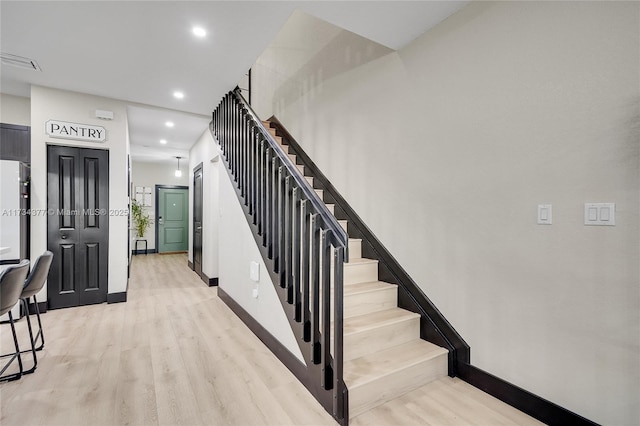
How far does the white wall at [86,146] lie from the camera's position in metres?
3.63

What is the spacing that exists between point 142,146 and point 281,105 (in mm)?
3931

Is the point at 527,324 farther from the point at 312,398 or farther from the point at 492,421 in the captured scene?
the point at 312,398

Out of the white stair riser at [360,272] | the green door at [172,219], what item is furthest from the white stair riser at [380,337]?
the green door at [172,219]

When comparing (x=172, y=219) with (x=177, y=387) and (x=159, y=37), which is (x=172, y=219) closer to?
(x=159, y=37)

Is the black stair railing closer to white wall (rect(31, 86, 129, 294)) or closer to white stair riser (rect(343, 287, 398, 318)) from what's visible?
white stair riser (rect(343, 287, 398, 318))

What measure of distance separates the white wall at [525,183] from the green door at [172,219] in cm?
812

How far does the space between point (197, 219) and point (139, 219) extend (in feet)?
12.1

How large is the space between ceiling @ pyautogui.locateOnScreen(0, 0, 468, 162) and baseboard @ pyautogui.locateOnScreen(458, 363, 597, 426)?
2.60 metres

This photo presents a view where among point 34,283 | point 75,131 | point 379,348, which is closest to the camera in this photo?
point 379,348

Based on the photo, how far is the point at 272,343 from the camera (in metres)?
2.61

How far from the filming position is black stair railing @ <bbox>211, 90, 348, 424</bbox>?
1749mm

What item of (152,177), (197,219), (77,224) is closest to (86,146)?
(77,224)

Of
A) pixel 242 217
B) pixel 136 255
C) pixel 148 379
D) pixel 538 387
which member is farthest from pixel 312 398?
pixel 136 255

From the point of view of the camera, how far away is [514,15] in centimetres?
190
